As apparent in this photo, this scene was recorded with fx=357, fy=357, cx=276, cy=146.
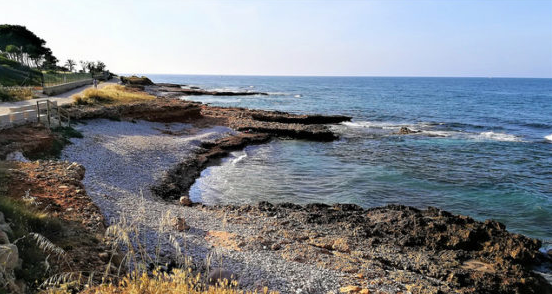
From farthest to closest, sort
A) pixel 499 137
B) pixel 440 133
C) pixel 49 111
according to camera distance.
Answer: pixel 440 133 < pixel 499 137 < pixel 49 111

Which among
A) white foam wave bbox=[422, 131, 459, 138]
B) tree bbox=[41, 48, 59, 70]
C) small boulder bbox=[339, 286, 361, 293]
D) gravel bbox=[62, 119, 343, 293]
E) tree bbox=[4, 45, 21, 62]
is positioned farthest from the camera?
tree bbox=[41, 48, 59, 70]

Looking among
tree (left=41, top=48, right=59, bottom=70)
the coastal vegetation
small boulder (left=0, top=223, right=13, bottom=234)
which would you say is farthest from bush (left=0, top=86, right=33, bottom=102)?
tree (left=41, top=48, right=59, bottom=70)

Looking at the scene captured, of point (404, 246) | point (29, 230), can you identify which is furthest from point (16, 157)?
point (404, 246)

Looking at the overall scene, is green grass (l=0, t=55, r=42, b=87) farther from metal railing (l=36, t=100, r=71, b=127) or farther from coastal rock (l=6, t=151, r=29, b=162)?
coastal rock (l=6, t=151, r=29, b=162)

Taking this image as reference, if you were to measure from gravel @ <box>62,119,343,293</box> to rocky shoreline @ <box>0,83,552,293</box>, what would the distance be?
5cm

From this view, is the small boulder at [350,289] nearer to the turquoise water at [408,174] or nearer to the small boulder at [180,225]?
the small boulder at [180,225]

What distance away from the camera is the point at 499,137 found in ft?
112

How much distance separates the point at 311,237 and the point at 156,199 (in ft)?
20.9

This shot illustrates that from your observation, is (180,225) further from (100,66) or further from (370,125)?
(100,66)

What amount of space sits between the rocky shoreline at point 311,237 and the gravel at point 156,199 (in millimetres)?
46

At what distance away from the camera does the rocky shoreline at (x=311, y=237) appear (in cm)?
807

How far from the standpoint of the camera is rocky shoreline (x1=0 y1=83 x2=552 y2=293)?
8.07 metres

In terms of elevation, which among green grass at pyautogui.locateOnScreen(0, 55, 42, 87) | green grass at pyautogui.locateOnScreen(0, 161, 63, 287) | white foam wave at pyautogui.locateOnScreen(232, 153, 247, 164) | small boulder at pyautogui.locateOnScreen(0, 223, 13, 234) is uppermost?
green grass at pyautogui.locateOnScreen(0, 55, 42, 87)

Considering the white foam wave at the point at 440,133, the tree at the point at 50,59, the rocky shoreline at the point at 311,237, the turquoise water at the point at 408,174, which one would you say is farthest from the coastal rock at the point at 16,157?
the tree at the point at 50,59
